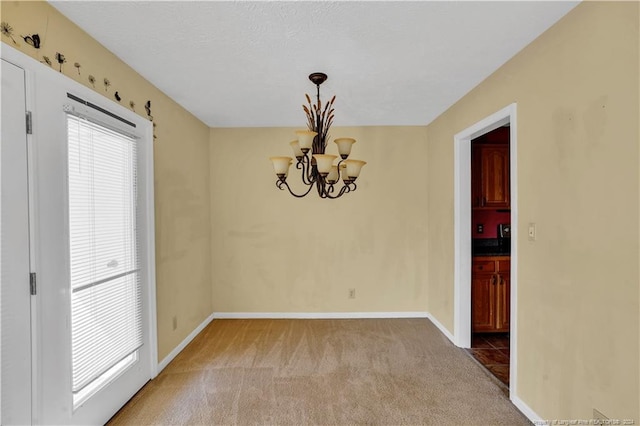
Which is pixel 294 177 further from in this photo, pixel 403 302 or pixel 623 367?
pixel 623 367

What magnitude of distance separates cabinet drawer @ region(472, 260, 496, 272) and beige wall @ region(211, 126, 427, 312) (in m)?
0.75

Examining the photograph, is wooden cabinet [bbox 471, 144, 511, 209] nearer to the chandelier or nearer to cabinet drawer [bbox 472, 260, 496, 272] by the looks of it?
cabinet drawer [bbox 472, 260, 496, 272]

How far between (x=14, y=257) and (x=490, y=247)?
4.32m

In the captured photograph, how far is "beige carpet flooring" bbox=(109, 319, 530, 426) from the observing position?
2.11 m

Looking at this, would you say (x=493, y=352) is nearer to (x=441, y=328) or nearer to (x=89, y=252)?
(x=441, y=328)

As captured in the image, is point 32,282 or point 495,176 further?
point 495,176

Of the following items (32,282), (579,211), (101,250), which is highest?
(579,211)

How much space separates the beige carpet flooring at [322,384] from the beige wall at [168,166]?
19.8 inches

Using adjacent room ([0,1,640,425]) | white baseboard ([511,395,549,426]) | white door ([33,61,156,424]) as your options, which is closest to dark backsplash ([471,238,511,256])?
adjacent room ([0,1,640,425])

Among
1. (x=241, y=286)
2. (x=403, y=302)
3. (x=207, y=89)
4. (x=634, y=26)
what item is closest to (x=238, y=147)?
(x=207, y=89)

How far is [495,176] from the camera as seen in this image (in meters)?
3.54

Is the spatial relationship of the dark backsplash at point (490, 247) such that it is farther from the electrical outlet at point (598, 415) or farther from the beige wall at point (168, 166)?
the beige wall at point (168, 166)

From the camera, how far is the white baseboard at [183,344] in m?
2.76

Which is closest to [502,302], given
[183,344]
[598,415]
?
[598,415]
